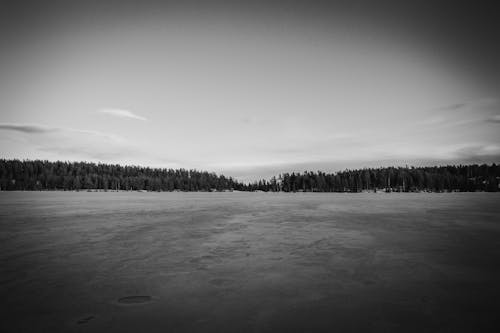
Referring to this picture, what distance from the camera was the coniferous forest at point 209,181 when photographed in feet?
376

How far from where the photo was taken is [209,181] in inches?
6860

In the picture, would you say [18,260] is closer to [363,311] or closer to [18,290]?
[18,290]

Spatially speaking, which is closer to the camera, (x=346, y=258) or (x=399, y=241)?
(x=346, y=258)

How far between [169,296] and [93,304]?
1082mm

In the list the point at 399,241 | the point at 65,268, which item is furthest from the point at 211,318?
the point at 399,241

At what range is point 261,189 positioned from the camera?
174m

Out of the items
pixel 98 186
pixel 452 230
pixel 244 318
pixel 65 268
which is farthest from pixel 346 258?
pixel 98 186

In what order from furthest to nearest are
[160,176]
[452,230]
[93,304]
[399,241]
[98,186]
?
1. [160,176]
2. [98,186]
3. [452,230]
4. [399,241]
5. [93,304]

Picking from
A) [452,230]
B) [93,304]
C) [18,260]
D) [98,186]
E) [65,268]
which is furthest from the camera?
[98,186]

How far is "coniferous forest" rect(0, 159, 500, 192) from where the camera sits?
11475 cm

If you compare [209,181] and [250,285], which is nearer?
[250,285]

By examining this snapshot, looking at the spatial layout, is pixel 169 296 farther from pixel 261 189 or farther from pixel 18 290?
pixel 261 189

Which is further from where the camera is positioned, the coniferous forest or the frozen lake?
the coniferous forest

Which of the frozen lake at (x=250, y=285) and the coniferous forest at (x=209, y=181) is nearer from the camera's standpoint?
the frozen lake at (x=250, y=285)
